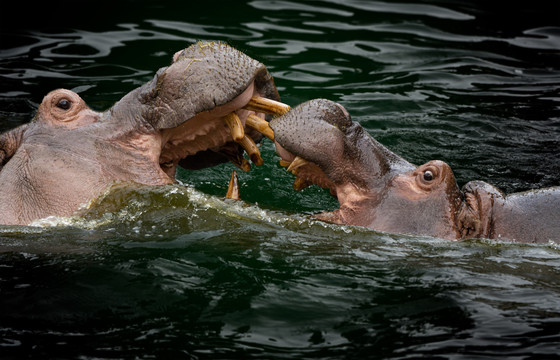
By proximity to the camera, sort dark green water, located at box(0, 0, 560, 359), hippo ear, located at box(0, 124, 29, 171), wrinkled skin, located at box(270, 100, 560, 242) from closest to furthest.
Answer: dark green water, located at box(0, 0, 560, 359) < wrinkled skin, located at box(270, 100, 560, 242) < hippo ear, located at box(0, 124, 29, 171)

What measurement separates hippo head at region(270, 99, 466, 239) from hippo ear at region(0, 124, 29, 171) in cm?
182

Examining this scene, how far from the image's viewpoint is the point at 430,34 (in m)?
11.8

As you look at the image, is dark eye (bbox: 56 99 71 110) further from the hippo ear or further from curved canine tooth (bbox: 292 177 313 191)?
curved canine tooth (bbox: 292 177 313 191)

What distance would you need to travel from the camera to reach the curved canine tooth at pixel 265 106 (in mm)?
5238

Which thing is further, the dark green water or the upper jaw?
the upper jaw

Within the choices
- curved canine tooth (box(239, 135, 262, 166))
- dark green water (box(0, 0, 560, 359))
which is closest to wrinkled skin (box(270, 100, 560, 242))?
dark green water (box(0, 0, 560, 359))

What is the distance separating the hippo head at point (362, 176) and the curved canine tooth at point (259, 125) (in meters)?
0.26

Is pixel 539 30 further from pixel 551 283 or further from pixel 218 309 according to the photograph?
pixel 218 309

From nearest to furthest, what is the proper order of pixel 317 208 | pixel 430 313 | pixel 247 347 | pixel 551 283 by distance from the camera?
pixel 247 347 < pixel 430 313 < pixel 551 283 < pixel 317 208

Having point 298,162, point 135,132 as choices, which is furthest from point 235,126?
point 135,132

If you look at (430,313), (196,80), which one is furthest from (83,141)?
(430,313)

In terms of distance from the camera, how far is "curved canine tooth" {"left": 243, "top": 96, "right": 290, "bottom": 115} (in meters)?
5.24

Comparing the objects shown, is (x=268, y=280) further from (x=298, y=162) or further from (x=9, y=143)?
(x=9, y=143)

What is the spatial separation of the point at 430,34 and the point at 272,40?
8.06ft
